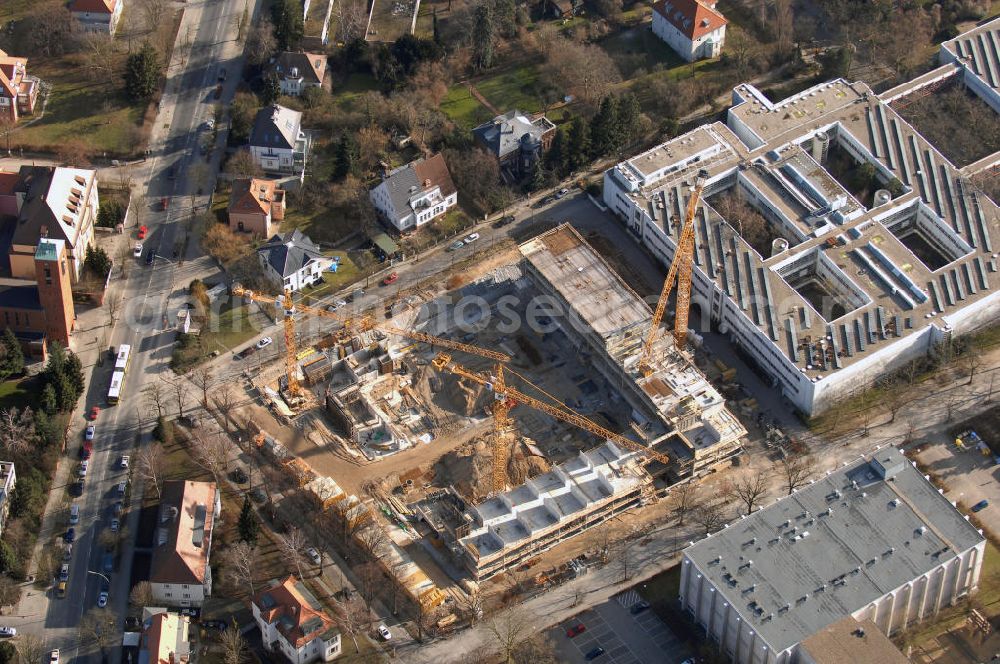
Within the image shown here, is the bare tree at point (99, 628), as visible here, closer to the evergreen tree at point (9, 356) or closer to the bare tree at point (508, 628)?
the evergreen tree at point (9, 356)

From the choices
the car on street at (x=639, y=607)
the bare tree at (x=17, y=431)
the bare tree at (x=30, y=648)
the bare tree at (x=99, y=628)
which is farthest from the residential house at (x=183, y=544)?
the car on street at (x=639, y=607)

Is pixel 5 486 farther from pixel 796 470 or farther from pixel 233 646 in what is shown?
pixel 796 470

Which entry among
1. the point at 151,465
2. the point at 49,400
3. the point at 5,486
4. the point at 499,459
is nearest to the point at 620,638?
the point at 499,459

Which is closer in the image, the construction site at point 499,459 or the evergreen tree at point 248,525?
the evergreen tree at point 248,525

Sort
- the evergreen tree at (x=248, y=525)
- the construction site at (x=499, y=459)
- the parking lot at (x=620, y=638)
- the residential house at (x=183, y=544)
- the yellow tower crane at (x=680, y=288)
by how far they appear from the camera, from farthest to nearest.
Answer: the yellow tower crane at (x=680, y=288), the construction site at (x=499, y=459), the evergreen tree at (x=248, y=525), the residential house at (x=183, y=544), the parking lot at (x=620, y=638)

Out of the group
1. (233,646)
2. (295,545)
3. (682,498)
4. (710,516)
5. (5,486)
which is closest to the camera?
(233,646)

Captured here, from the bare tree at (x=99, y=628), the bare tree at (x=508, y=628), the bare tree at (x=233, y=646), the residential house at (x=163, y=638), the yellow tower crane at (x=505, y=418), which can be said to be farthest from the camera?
the yellow tower crane at (x=505, y=418)

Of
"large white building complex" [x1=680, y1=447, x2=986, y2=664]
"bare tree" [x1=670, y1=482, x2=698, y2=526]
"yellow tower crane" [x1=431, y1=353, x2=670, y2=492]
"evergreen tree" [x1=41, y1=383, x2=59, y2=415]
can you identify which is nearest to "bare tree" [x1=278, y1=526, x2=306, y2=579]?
"yellow tower crane" [x1=431, y1=353, x2=670, y2=492]
